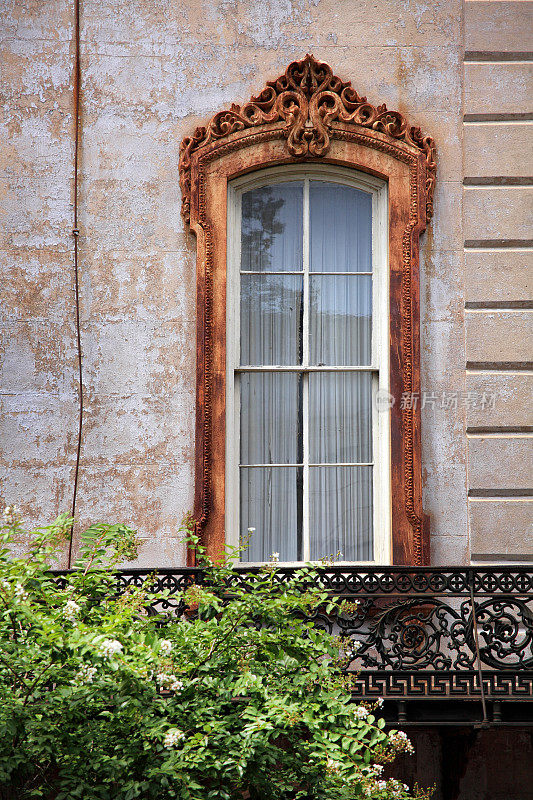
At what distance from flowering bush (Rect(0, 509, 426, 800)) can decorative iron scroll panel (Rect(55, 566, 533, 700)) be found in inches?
35.6

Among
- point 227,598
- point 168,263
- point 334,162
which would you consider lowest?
point 227,598

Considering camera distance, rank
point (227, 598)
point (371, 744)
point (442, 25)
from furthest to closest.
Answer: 1. point (442, 25)
2. point (227, 598)
3. point (371, 744)

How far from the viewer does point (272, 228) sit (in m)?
8.44

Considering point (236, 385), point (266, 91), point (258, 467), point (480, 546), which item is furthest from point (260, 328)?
point (480, 546)

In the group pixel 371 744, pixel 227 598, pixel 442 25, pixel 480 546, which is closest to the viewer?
pixel 371 744

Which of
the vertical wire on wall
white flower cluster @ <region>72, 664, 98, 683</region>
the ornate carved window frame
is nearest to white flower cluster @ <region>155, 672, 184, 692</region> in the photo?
white flower cluster @ <region>72, 664, 98, 683</region>

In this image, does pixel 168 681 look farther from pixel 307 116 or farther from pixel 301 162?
pixel 307 116

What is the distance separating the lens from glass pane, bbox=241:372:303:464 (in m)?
8.20

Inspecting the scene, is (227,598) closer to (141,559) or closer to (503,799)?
(141,559)

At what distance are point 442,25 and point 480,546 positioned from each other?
4.43 meters

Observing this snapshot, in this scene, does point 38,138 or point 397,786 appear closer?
point 397,786

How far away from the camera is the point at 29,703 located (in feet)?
17.4

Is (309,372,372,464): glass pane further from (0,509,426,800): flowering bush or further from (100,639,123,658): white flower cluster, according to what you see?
(100,639,123,658): white flower cluster

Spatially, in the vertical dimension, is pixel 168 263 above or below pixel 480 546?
above
